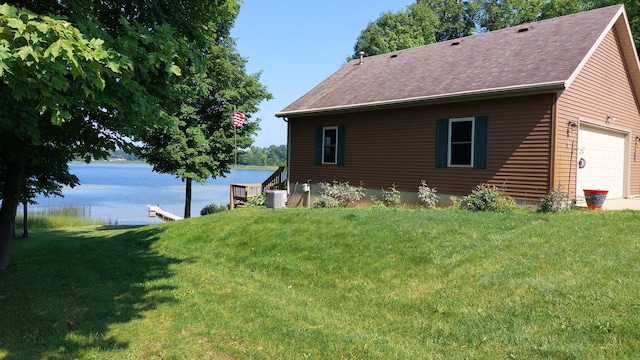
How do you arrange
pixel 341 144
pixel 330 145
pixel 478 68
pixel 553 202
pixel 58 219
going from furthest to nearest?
1. pixel 58 219
2. pixel 330 145
3. pixel 341 144
4. pixel 478 68
5. pixel 553 202

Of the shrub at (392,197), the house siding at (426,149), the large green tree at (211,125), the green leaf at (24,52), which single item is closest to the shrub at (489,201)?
the house siding at (426,149)

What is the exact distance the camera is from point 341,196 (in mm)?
13734

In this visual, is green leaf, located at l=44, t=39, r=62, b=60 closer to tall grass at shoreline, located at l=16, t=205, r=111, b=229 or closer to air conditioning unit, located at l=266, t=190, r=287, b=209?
air conditioning unit, located at l=266, t=190, r=287, b=209

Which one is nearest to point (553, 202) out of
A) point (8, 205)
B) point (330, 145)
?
point (330, 145)

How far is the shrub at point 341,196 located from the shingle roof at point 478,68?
266 cm

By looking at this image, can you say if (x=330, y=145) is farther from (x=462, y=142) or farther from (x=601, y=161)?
(x=601, y=161)

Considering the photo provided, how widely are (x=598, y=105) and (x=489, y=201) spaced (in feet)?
Result: 16.1

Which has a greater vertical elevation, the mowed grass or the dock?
the mowed grass

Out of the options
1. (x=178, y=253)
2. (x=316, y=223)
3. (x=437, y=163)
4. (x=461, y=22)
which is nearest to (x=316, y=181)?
(x=437, y=163)

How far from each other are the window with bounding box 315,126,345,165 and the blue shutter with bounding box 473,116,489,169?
474 cm

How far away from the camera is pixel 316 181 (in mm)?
15398

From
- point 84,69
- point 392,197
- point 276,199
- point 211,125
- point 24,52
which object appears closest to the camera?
point 24,52

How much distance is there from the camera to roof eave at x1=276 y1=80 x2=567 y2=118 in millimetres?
9680

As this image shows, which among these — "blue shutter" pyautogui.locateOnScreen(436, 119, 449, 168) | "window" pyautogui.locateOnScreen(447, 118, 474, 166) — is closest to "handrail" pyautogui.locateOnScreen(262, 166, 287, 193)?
"blue shutter" pyautogui.locateOnScreen(436, 119, 449, 168)
